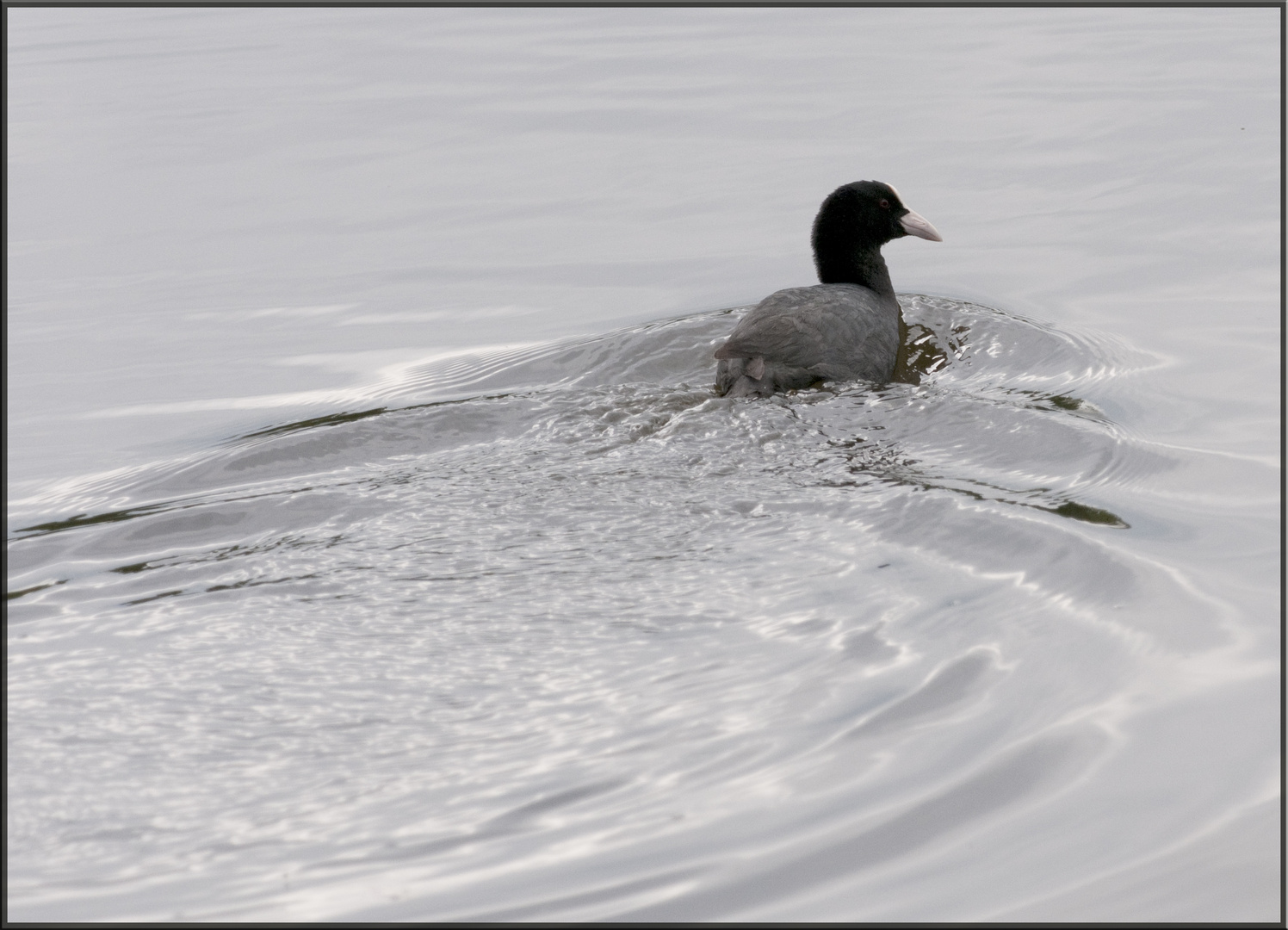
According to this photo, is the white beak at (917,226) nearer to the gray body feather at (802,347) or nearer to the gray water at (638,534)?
the gray water at (638,534)

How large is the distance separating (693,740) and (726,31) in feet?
51.2

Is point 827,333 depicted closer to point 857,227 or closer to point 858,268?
point 858,268

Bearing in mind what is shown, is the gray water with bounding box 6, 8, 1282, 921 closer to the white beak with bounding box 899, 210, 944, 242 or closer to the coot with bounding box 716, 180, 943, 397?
the coot with bounding box 716, 180, 943, 397

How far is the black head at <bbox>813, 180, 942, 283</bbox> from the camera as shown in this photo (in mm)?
8352

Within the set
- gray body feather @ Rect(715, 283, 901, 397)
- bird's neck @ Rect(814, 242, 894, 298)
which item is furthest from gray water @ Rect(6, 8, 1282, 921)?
bird's neck @ Rect(814, 242, 894, 298)

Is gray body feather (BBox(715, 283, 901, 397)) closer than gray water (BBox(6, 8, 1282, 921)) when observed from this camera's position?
No

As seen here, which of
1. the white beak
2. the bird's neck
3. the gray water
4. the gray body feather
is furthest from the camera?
the white beak

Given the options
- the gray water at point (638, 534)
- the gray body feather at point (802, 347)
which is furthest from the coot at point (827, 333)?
the gray water at point (638, 534)

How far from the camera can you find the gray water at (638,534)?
334cm

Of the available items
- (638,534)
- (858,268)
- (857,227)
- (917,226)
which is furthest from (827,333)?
(638,534)

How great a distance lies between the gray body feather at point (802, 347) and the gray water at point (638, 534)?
259mm

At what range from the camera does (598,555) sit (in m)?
5.04

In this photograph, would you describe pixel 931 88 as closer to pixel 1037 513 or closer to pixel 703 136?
pixel 703 136

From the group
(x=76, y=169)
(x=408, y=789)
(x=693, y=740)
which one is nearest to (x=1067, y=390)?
(x=693, y=740)
